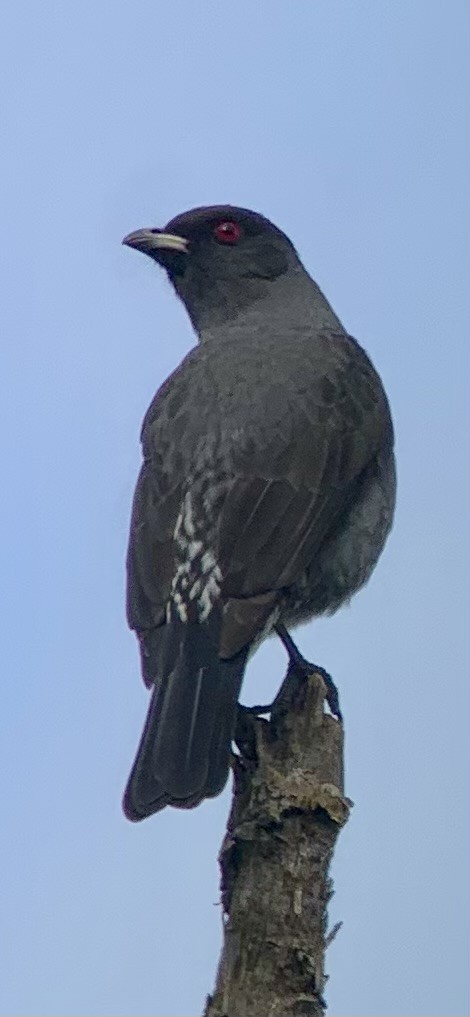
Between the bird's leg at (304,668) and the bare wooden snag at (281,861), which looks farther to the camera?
the bird's leg at (304,668)

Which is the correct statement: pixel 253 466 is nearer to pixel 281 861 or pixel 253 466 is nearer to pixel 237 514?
pixel 237 514

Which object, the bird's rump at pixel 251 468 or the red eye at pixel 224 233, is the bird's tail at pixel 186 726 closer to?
the bird's rump at pixel 251 468

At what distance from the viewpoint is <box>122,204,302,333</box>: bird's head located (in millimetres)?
9312

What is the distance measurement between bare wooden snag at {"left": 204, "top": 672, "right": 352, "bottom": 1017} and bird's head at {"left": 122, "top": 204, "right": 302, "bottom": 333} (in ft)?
12.0

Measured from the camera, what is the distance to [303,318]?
904 centimetres

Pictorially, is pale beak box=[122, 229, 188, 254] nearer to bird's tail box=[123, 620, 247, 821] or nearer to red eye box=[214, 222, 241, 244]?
red eye box=[214, 222, 241, 244]

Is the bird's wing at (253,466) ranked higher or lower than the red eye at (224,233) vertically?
lower

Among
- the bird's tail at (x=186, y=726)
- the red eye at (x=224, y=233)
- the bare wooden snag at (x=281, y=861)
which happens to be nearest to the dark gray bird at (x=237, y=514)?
the bird's tail at (x=186, y=726)

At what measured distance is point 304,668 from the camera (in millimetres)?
7051

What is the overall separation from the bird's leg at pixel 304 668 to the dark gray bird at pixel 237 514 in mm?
20

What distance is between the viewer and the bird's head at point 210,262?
30.6 ft

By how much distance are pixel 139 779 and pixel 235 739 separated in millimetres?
412

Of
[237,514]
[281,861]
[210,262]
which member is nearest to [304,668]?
[237,514]

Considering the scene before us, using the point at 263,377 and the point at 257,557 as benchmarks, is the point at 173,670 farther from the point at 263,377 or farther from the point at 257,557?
the point at 263,377
